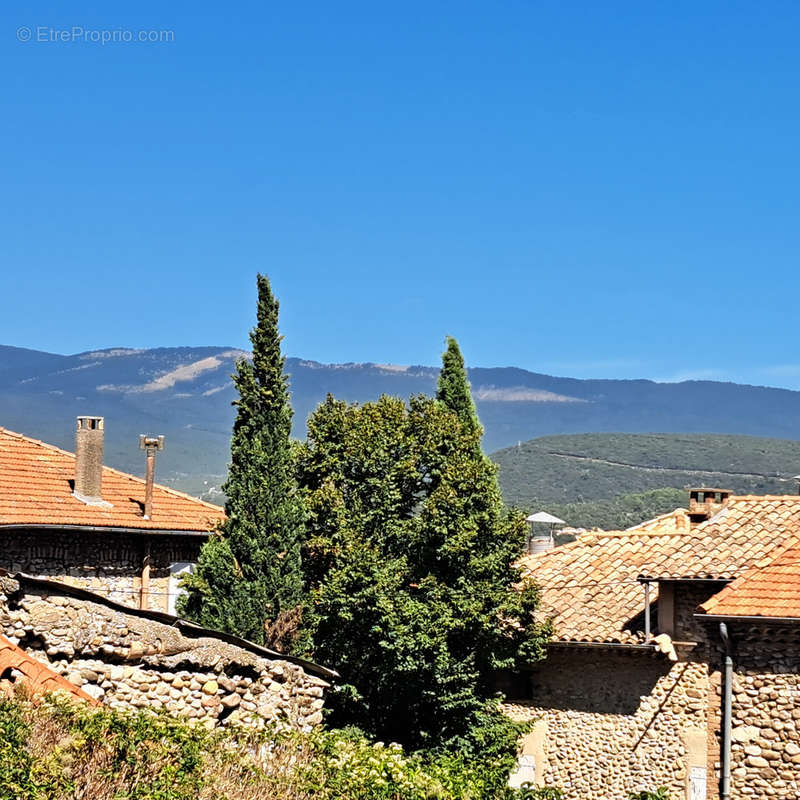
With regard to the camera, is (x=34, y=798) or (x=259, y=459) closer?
(x=34, y=798)

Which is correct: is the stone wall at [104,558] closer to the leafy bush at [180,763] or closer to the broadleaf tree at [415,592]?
the broadleaf tree at [415,592]

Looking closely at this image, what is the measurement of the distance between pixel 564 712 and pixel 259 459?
22.1 ft

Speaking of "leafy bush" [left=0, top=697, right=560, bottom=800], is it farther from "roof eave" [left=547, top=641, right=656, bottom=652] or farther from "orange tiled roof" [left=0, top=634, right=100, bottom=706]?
"roof eave" [left=547, top=641, right=656, bottom=652]

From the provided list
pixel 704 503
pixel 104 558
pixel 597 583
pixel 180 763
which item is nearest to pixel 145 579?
pixel 104 558

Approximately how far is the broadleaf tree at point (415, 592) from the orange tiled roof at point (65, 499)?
3609mm

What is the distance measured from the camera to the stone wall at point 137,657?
12.4 m

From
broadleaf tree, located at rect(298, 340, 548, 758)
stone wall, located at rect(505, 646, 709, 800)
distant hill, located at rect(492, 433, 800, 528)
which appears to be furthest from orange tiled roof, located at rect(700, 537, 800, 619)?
distant hill, located at rect(492, 433, 800, 528)

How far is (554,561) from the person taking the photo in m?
26.2

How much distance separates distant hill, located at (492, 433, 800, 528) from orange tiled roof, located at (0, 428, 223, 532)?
80.8 m

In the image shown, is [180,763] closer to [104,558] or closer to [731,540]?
[104,558]

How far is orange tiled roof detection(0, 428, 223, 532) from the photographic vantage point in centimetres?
2369


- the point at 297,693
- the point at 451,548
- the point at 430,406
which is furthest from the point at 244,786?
the point at 430,406

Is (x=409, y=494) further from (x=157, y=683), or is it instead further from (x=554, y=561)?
(x=157, y=683)

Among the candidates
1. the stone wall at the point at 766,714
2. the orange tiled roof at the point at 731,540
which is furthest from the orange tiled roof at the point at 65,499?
the stone wall at the point at 766,714
